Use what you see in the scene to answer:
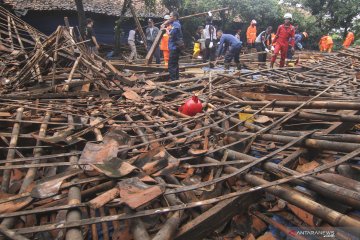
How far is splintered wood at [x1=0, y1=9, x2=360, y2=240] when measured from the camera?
2.03 meters

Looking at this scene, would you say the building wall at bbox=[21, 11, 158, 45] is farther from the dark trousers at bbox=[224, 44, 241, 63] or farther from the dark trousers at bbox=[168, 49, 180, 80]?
the dark trousers at bbox=[168, 49, 180, 80]

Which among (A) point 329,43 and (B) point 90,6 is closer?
(B) point 90,6

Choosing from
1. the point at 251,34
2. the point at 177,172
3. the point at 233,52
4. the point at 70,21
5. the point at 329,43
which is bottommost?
the point at 177,172

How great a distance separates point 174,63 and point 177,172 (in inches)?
209

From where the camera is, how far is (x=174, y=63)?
7742 millimetres

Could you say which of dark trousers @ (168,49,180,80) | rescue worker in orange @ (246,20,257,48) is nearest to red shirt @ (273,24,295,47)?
dark trousers @ (168,49,180,80)

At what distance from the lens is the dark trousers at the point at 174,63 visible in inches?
302

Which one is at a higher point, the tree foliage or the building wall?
the tree foliage

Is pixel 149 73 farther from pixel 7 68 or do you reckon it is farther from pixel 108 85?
pixel 7 68

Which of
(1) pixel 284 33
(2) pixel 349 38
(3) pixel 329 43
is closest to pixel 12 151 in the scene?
(1) pixel 284 33

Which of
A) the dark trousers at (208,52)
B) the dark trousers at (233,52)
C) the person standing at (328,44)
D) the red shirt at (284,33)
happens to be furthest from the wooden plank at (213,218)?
the person standing at (328,44)

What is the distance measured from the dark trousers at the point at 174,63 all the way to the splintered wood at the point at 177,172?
2.82 m

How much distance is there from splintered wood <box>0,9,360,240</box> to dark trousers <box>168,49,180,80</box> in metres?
2.82

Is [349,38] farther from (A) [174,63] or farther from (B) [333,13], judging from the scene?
(A) [174,63]
